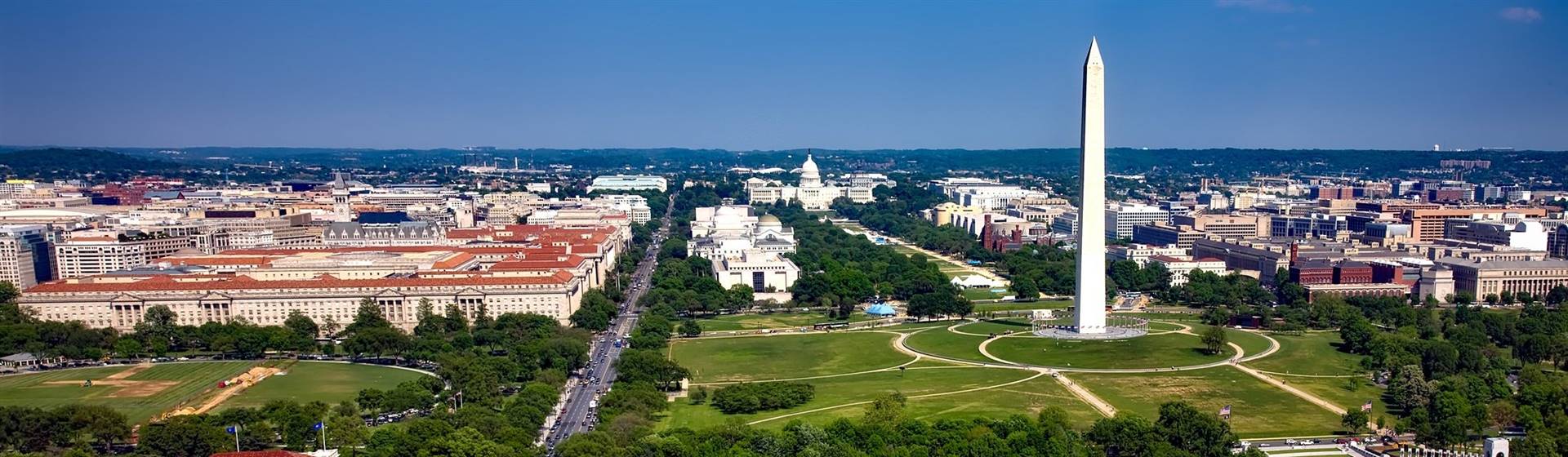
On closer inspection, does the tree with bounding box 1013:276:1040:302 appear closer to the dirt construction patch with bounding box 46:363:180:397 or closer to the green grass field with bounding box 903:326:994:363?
the green grass field with bounding box 903:326:994:363

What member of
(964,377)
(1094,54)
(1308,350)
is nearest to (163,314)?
(964,377)

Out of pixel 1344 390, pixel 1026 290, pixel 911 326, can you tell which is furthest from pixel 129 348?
pixel 1344 390

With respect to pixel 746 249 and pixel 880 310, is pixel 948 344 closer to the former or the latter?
pixel 880 310

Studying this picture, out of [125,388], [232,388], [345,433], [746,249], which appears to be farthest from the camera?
[746,249]

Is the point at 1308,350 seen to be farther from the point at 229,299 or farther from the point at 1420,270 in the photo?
the point at 229,299

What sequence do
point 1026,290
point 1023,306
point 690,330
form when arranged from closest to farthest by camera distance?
point 690,330 < point 1023,306 < point 1026,290

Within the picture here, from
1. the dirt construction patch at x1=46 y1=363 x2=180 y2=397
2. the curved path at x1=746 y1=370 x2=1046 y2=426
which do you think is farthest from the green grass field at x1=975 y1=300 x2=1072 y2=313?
the dirt construction patch at x1=46 y1=363 x2=180 y2=397

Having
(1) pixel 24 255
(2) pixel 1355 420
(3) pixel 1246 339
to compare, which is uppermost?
(1) pixel 24 255
